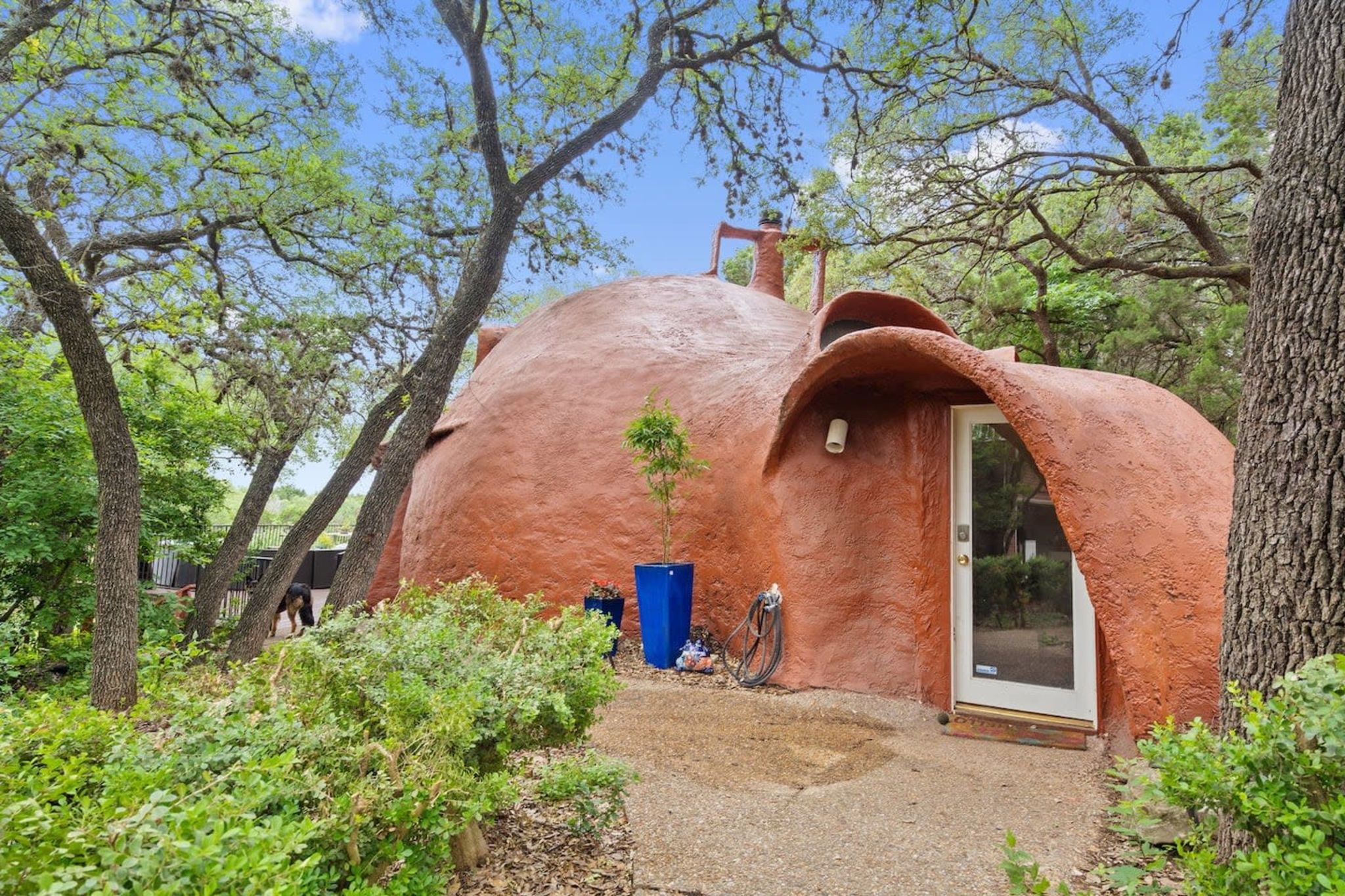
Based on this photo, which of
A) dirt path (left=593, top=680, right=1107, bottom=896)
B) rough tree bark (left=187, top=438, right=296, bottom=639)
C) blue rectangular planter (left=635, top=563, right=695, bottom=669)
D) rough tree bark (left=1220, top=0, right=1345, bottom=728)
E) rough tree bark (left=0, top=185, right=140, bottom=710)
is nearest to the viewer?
rough tree bark (left=1220, top=0, right=1345, bottom=728)

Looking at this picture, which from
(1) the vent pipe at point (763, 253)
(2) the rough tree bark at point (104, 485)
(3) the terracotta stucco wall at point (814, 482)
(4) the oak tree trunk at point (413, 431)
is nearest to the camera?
(3) the terracotta stucco wall at point (814, 482)

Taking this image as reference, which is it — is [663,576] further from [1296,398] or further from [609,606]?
[1296,398]

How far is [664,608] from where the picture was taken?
20.2 ft

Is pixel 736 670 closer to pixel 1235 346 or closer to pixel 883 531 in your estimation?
pixel 883 531

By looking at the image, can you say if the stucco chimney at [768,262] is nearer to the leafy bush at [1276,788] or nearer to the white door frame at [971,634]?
the white door frame at [971,634]

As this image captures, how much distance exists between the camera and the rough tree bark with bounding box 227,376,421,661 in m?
6.38

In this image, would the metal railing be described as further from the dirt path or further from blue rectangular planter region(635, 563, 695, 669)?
the dirt path

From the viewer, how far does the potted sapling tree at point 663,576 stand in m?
6.16

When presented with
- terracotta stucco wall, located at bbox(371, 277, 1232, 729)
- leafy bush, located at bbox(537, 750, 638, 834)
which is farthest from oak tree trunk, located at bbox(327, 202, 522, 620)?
leafy bush, located at bbox(537, 750, 638, 834)

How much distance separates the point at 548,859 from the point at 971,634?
373cm

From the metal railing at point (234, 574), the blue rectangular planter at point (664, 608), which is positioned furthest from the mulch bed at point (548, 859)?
the metal railing at point (234, 574)

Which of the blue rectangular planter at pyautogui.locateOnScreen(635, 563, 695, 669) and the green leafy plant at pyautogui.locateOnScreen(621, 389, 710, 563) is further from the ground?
the green leafy plant at pyautogui.locateOnScreen(621, 389, 710, 563)

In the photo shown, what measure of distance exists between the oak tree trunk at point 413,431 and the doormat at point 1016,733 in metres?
4.93

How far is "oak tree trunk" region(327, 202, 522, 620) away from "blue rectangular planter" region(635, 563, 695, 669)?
2355 mm
